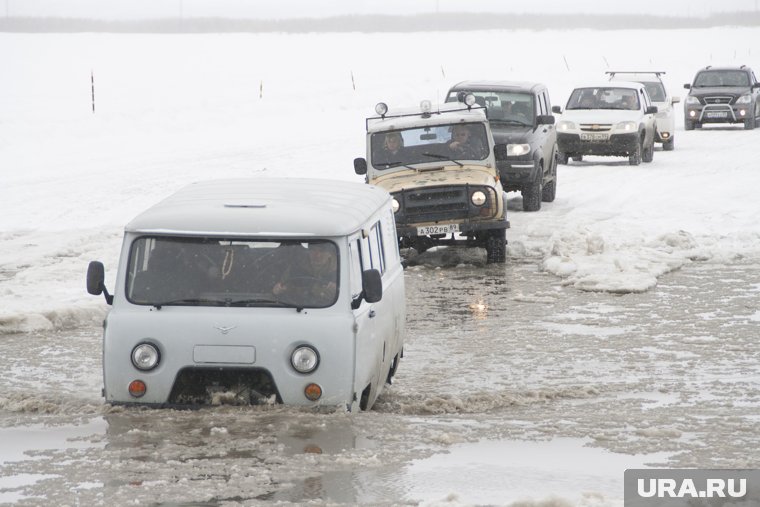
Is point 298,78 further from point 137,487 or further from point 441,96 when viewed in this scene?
point 137,487

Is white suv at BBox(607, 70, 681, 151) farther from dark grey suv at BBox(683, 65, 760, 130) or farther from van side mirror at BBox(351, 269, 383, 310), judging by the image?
van side mirror at BBox(351, 269, 383, 310)

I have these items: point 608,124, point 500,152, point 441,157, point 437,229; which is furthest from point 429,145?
point 608,124

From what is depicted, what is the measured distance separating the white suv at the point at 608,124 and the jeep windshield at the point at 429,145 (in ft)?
36.1

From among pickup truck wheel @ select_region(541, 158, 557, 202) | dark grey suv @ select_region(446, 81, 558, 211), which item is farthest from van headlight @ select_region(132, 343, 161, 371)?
pickup truck wheel @ select_region(541, 158, 557, 202)

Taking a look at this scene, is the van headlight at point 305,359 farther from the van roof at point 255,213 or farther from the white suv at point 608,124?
the white suv at point 608,124

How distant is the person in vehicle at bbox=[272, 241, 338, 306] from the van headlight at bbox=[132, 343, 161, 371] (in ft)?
2.66

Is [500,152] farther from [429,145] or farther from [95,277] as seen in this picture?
[95,277]

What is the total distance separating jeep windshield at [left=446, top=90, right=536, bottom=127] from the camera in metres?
21.0

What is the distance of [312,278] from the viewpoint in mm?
8117

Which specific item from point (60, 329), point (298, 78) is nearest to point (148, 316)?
point (60, 329)

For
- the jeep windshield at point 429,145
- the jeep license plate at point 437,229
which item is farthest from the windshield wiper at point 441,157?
the jeep license plate at point 437,229

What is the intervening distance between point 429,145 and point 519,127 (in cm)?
443

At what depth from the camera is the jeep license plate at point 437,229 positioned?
642 inches

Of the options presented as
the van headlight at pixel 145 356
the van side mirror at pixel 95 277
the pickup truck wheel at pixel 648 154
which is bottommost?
the pickup truck wheel at pixel 648 154
